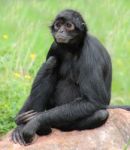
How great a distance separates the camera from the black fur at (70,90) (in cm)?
881

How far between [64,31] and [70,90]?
74 centimetres

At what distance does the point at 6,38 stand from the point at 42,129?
16.9ft

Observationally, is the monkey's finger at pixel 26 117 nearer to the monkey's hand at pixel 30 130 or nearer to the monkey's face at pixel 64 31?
the monkey's hand at pixel 30 130

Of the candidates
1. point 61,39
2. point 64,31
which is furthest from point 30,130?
point 64,31

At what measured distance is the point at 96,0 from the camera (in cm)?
1639

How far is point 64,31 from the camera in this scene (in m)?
8.98

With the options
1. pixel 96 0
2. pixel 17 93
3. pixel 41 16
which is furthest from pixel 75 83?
pixel 96 0

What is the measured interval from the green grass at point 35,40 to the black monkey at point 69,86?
3.23 ft

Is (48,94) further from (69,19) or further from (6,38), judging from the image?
(6,38)

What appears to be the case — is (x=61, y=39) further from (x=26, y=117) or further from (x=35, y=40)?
(x=35, y=40)

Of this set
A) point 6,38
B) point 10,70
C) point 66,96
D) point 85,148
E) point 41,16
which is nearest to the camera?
point 85,148

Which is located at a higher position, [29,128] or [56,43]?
[56,43]

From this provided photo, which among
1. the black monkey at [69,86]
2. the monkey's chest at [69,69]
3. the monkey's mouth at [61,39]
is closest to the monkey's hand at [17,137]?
the black monkey at [69,86]

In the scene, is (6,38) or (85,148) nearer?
(85,148)
